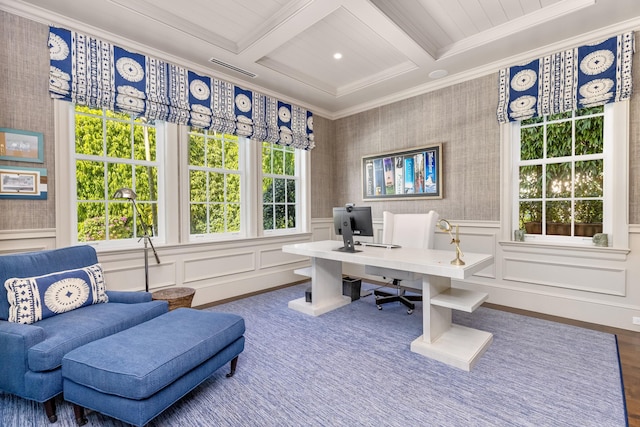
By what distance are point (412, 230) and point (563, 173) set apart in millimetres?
1690

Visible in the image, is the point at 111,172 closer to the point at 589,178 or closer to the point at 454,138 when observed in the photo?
the point at 454,138

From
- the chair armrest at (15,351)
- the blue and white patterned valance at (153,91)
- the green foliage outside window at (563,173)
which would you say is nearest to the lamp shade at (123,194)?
the blue and white patterned valance at (153,91)

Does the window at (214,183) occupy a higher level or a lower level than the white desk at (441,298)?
higher

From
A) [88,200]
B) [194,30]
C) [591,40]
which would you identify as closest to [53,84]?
[88,200]

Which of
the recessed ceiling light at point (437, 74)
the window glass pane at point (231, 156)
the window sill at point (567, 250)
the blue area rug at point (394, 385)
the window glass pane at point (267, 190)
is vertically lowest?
the blue area rug at point (394, 385)

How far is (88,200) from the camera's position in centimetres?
294

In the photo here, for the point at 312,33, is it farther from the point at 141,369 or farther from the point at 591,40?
the point at 141,369

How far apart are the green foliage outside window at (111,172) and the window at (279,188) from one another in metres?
1.51

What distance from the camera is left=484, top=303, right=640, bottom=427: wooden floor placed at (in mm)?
1745

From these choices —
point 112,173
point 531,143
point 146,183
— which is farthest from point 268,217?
point 531,143

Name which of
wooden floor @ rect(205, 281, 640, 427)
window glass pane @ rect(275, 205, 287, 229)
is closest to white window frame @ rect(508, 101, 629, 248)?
wooden floor @ rect(205, 281, 640, 427)

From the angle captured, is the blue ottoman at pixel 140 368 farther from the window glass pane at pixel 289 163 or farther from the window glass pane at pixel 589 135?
the window glass pane at pixel 589 135

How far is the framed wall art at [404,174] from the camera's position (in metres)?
4.05

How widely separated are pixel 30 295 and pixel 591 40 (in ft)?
16.8
